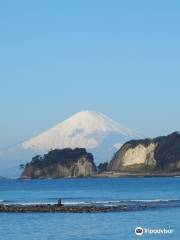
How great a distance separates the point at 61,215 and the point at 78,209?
7.70m

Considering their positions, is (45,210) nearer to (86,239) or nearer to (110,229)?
(110,229)

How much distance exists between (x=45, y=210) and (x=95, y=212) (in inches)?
258

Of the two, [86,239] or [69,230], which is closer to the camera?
[86,239]

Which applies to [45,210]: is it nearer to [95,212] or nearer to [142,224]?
[95,212]

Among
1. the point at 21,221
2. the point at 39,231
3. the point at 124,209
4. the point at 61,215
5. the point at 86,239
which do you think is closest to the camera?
the point at 86,239

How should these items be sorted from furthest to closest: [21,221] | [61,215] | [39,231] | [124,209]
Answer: [124,209] → [61,215] → [21,221] → [39,231]

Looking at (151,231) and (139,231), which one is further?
(139,231)

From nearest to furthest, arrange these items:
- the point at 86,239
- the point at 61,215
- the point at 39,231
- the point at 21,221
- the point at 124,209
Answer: the point at 86,239 < the point at 39,231 < the point at 21,221 < the point at 61,215 < the point at 124,209

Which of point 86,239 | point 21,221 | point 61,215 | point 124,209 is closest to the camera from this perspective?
point 86,239

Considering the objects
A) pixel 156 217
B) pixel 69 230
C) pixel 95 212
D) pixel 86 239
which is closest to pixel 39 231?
pixel 69 230

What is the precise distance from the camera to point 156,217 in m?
71.6

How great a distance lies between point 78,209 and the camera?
85.6m

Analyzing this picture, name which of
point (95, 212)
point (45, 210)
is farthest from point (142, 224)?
point (45, 210)

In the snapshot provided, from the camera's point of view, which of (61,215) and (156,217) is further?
(61,215)
